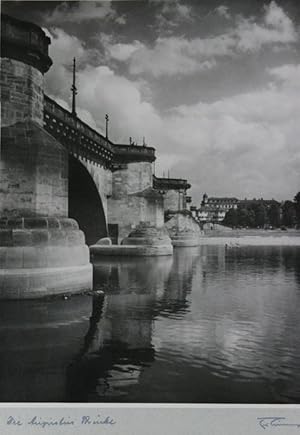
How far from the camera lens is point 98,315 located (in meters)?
9.61

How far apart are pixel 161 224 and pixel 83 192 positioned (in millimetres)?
7395

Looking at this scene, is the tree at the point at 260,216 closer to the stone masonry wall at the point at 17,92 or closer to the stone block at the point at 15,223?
the stone masonry wall at the point at 17,92

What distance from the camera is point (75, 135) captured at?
1958cm

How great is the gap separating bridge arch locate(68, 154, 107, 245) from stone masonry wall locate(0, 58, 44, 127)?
11.3m

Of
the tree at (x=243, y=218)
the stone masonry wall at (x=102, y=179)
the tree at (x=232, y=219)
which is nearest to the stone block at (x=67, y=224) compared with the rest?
the stone masonry wall at (x=102, y=179)

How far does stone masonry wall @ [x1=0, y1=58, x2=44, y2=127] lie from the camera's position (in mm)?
10727

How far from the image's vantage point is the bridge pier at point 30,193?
10094mm

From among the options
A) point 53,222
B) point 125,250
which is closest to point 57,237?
point 53,222
